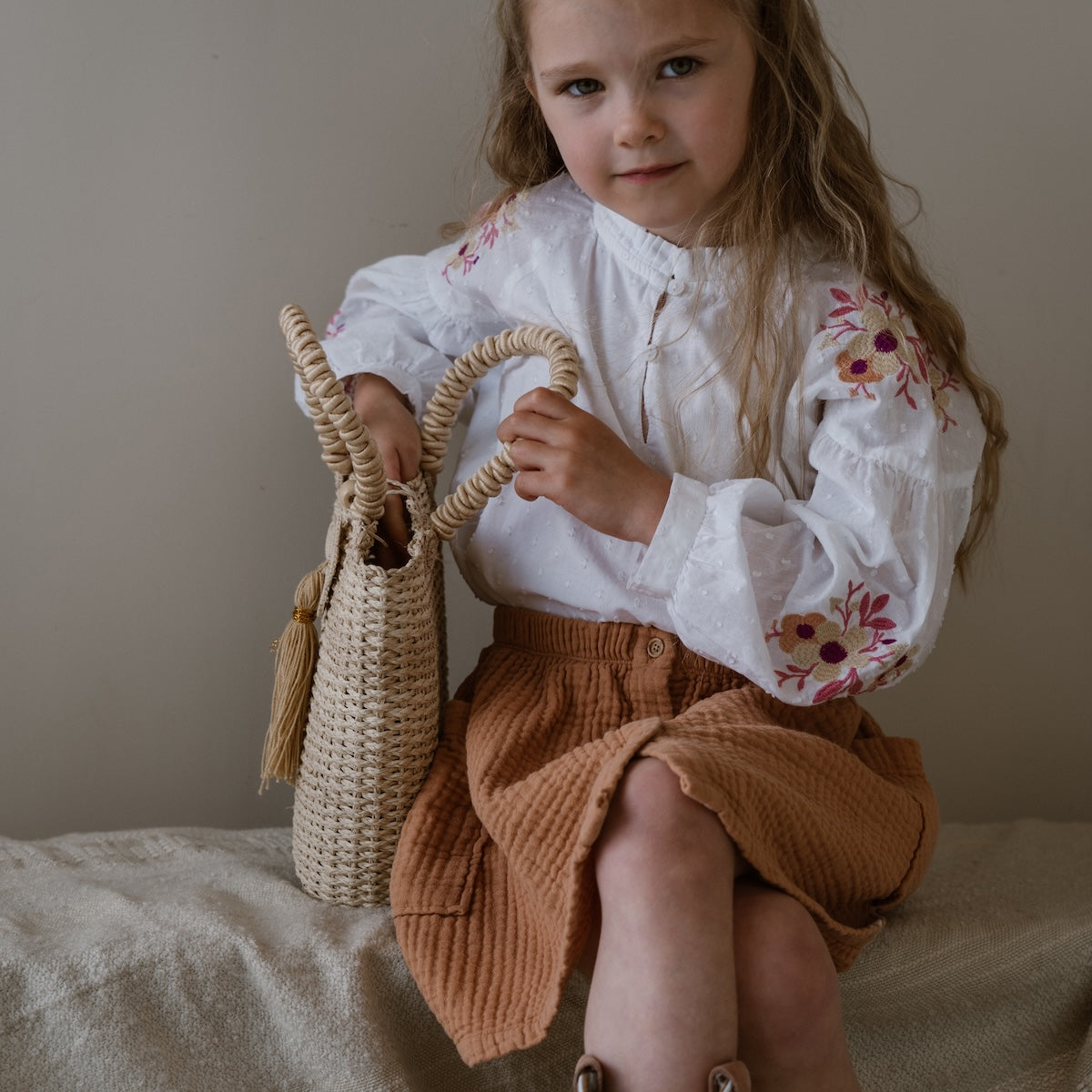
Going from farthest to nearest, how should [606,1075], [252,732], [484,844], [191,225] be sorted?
[252,732] → [191,225] → [484,844] → [606,1075]

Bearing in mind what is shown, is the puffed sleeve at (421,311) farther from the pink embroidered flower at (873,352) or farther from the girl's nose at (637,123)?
the pink embroidered flower at (873,352)

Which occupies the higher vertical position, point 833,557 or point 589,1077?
point 833,557

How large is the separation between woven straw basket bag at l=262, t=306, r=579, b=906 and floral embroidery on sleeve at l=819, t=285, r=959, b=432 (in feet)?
0.71

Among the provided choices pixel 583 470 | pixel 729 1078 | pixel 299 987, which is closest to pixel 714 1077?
pixel 729 1078

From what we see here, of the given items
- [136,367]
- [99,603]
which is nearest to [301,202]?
[136,367]

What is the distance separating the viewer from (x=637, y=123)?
3.10 ft

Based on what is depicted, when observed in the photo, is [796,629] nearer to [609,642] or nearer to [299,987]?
[609,642]

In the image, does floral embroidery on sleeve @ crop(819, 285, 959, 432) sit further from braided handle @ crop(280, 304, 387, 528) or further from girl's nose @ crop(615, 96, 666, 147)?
braided handle @ crop(280, 304, 387, 528)

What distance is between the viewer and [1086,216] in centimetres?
136

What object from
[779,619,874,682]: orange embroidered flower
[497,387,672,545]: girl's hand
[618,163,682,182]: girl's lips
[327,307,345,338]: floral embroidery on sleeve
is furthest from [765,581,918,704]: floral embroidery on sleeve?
[327,307,345,338]: floral embroidery on sleeve

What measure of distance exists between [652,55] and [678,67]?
0.10 ft

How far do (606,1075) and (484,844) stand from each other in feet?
0.81

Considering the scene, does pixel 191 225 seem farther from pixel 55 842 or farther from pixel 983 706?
pixel 983 706

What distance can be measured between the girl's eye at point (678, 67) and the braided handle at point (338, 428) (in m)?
0.33
